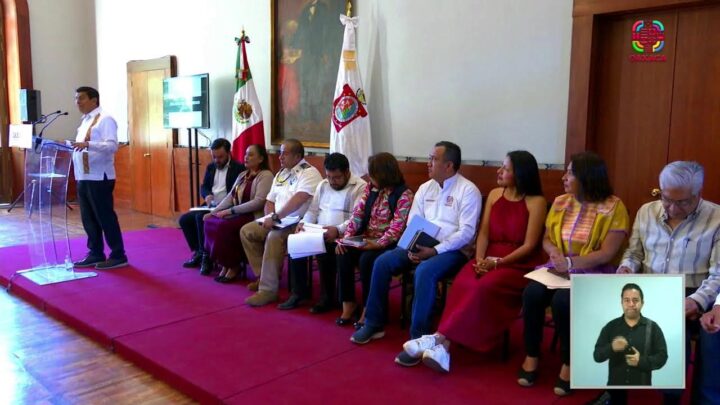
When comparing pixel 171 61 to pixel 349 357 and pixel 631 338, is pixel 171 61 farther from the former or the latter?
pixel 631 338

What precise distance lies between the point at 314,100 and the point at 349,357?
3189mm

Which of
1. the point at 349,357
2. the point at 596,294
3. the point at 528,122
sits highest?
the point at 528,122

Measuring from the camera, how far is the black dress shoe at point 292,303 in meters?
3.77

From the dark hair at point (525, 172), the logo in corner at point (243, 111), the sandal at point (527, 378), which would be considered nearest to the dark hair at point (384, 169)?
the dark hair at point (525, 172)

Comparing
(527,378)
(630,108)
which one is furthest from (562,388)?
(630,108)

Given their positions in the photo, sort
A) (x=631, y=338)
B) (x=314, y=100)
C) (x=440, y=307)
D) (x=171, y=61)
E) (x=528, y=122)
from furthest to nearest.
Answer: (x=171, y=61)
(x=314, y=100)
(x=528, y=122)
(x=440, y=307)
(x=631, y=338)

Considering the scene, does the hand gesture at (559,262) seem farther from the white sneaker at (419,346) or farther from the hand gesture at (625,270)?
the white sneaker at (419,346)

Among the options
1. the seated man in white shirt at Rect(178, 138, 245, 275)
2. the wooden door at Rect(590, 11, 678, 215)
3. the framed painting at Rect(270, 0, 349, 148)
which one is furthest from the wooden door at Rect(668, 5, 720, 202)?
the seated man in white shirt at Rect(178, 138, 245, 275)

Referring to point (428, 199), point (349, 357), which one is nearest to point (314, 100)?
point (428, 199)

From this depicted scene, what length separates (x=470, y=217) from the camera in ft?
10.4

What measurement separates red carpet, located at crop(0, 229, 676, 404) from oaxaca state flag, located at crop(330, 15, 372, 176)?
48.5 inches

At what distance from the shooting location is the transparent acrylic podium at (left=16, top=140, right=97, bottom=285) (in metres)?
4.38

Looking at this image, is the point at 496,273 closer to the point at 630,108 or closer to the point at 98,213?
the point at 630,108

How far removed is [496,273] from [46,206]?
11.5 ft
